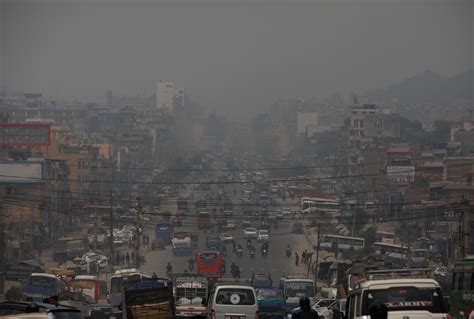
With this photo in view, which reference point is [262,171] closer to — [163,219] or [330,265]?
[163,219]

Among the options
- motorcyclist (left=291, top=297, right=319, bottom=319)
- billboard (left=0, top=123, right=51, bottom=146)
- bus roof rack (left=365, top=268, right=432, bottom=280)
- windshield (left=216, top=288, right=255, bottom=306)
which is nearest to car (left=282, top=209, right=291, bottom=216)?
billboard (left=0, top=123, right=51, bottom=146)

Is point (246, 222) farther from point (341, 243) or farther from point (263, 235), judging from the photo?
point (341, 243)

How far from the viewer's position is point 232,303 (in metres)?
28.6

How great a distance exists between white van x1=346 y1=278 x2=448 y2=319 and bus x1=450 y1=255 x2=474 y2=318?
20.7 ft

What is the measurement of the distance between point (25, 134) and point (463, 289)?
321 ft

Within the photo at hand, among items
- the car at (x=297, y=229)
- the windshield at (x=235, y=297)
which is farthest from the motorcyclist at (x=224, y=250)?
the windshield at (x=235, y=297)

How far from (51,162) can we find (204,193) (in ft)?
121

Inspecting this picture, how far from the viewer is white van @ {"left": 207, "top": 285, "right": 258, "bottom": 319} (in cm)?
2834

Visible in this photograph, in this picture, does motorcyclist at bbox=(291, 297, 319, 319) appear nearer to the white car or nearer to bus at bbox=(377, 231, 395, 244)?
bus at bbox=(377, 231, 395, 244)

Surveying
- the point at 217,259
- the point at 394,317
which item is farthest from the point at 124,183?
the point at 394,317

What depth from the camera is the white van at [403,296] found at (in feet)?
65.2

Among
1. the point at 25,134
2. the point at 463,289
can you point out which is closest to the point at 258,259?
the point at 25,134

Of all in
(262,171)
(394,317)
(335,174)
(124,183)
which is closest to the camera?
(394,317)

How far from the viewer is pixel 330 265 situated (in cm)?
6938
